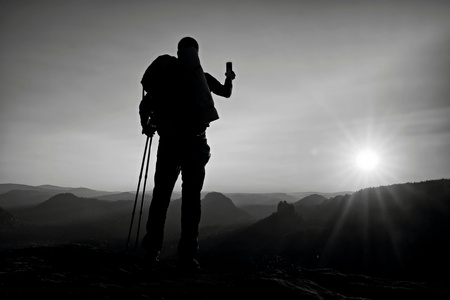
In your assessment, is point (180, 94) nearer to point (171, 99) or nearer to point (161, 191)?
point (171, 99)

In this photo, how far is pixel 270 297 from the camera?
2746mm

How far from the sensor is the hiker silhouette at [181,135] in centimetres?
437

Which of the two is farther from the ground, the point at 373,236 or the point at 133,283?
the point at 133,283

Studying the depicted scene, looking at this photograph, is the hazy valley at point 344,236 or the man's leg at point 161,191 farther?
the hazy valley at point 344,236

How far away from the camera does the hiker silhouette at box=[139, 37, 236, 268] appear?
Answer: 4.37m

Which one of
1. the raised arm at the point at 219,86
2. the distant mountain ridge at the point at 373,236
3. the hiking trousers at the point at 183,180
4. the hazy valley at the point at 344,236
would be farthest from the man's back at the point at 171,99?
the distant mountain ridge at the point at 373,236

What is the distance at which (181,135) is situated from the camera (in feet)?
14.5

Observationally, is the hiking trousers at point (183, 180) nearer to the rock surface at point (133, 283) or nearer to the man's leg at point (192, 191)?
the man's leg at point (192, 191)

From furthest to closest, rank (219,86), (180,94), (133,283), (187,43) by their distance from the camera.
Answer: (219,86)
(187,43)
(180,94)
(133,283)

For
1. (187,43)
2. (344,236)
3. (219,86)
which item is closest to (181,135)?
(219,86)

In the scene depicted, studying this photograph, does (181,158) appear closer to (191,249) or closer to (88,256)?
(191,249)

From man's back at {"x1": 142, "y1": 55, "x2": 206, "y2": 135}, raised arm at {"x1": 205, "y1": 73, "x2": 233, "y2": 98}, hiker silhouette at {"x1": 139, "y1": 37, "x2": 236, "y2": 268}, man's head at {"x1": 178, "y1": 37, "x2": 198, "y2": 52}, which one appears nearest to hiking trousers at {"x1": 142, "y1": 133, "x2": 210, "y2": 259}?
hiker silhouette at {"x1": 139, "y1": 37, "x2": 236, "y2": 268}

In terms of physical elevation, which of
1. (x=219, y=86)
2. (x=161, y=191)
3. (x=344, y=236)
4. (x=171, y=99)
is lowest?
(x=344, y=236)

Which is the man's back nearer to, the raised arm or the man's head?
the man's head
